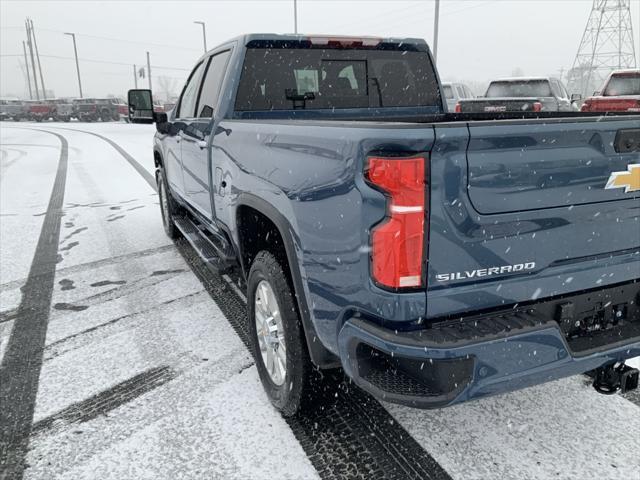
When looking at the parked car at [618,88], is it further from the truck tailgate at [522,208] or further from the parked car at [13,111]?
the parked car at [13,111]

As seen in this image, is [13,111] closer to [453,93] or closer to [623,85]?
[453,93]

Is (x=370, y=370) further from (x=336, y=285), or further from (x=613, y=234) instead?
(x=613, y=234)

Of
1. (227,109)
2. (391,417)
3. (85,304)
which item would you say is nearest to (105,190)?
(85,304)

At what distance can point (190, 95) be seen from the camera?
504 centimetres

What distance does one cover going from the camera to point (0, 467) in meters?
2.41

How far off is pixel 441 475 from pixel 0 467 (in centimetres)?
198

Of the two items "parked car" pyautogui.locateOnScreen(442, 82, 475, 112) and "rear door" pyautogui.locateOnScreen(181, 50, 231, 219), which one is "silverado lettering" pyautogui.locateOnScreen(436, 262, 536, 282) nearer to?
"rear door" pyautogui.locateOnScreen(181, 50, 231, 219)

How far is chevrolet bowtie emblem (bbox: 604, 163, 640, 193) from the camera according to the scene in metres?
2.03

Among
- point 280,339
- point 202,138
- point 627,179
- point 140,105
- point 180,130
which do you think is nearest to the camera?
point 627,179

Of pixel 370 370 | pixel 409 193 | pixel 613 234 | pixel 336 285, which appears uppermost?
pixel 409 193

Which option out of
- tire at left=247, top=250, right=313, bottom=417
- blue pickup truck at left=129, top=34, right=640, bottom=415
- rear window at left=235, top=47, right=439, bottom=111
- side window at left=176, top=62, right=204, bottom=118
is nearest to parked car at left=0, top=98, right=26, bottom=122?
side window at left=176, top=62, right=204, bottom=118

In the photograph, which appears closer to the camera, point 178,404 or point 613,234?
A: point 613,234

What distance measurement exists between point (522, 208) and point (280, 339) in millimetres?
1395

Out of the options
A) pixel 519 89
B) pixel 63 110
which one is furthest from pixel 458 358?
pixel 63 110
